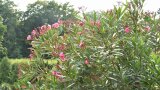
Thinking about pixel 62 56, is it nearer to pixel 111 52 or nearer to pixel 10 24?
pixel 111 52

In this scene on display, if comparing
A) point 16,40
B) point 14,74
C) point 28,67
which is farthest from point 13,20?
point 28,67

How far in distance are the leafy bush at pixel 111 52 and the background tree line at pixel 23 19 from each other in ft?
101

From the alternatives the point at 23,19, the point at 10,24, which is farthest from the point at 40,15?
the point at 10,24

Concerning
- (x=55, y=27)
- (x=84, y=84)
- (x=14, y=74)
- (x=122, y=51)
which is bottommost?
(x=14, y=74)

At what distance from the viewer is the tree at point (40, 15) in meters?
37.7

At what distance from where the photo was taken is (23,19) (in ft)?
128

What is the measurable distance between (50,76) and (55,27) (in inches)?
20.2

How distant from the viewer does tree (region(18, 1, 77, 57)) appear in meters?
37.7

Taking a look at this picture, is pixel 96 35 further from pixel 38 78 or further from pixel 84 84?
pixel 38 78

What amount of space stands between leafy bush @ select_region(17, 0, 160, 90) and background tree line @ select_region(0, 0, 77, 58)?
30762 millimetres

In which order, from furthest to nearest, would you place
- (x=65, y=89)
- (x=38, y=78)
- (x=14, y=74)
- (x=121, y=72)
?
(x=14, y=74) < (x=38, y=78) < (x=65, y=89) < (x=121, y=72)

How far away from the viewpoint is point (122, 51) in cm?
289

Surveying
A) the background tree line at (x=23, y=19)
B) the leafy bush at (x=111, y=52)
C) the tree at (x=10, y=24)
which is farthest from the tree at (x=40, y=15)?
the leafy bush at (x=111, y=52)

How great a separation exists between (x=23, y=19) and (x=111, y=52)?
36.9 m
